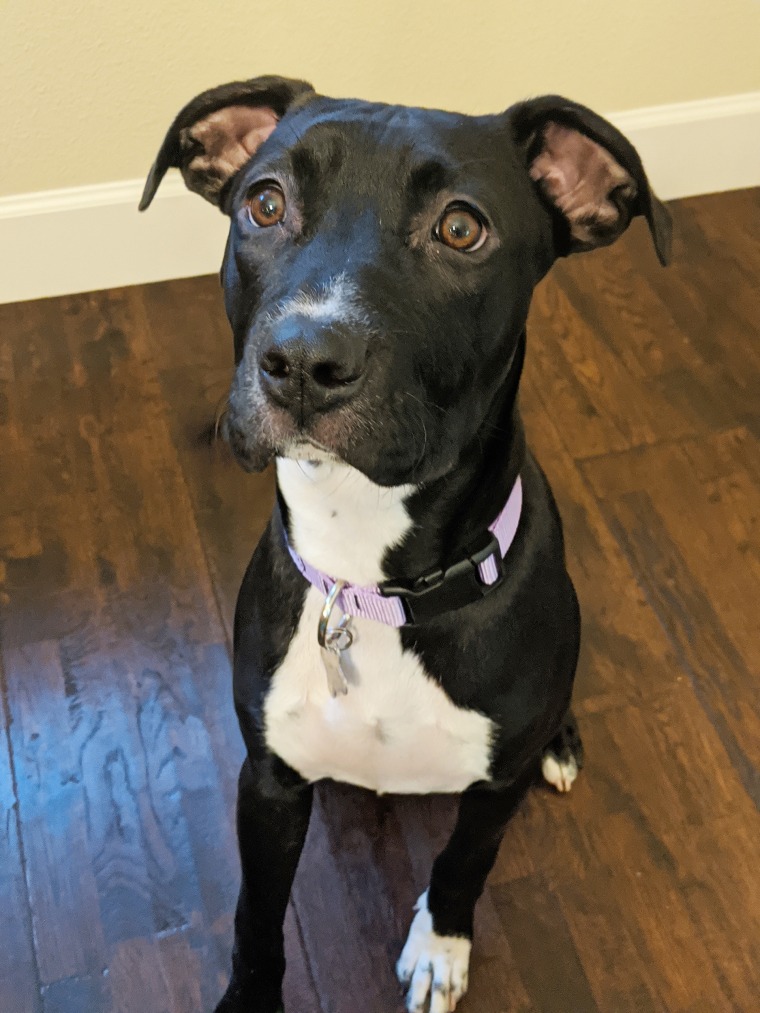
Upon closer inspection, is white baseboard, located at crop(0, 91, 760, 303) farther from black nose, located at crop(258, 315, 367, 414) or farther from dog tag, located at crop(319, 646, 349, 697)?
black nose, located at crop(258, 315, 367, 414)

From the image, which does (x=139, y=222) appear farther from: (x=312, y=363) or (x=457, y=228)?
(x=312, y=363)

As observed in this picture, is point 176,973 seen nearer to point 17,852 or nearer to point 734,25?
point 17,852

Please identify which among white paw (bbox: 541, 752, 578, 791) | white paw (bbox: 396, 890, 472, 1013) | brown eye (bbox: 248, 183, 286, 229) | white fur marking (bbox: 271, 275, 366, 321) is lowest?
white paw (bbox: 396, 890, 472, 1013)

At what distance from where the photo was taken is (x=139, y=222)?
2.94 m

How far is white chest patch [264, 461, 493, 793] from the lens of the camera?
138 cm

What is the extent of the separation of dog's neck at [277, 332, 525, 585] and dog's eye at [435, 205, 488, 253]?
20 centimetres

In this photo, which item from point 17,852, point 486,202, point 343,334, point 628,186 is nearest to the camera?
point 343,334

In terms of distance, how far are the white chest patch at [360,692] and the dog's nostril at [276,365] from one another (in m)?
0.25

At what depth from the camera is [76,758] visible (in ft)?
6.80

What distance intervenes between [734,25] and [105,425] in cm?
→ 204

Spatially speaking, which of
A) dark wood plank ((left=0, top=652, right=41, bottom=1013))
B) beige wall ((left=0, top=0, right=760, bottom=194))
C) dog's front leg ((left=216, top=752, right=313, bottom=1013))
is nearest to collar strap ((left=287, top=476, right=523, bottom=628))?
dog's front leg ((left=216, top=752, right=313, bottom=1013))

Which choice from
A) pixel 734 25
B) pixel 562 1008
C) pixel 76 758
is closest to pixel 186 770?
pixel 76 758

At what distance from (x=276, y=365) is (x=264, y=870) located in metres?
0.87

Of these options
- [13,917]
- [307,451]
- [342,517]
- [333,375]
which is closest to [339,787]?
[13,917]
